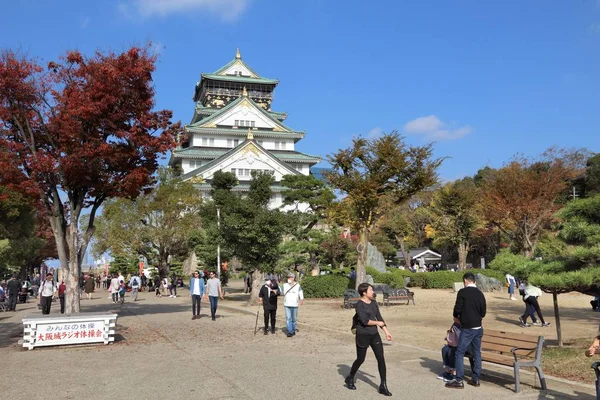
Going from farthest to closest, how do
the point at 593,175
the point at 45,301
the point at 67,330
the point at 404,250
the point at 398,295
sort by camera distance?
1. the point at 404,250
2. the point at 593,175
3. the point at 398,295
4. the point at 45,301
5. the point at 67,330

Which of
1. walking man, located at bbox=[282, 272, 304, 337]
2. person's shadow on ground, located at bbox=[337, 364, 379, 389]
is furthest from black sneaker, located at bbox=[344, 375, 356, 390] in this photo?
walking man, located at bbox=[282, 272, 304, 337]

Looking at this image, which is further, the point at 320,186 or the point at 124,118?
the point at 320,186

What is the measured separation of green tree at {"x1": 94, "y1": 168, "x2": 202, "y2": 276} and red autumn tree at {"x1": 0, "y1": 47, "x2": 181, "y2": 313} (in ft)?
65.9

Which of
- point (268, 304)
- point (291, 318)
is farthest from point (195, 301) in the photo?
point (291, 318)

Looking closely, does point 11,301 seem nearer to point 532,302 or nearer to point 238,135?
point 532,302

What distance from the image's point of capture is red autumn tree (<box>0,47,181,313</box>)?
13.5 metres

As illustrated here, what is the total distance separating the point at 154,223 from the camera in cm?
3650

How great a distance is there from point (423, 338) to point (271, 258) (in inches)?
443

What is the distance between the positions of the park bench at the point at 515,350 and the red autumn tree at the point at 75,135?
35.4 ft

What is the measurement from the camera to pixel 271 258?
2247cm

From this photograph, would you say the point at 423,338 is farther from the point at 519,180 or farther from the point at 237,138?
the point at 237,138

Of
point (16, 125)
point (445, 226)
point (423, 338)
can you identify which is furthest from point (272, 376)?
point (445, 226)

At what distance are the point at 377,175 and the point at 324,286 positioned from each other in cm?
649

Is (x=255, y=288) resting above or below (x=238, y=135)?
below
